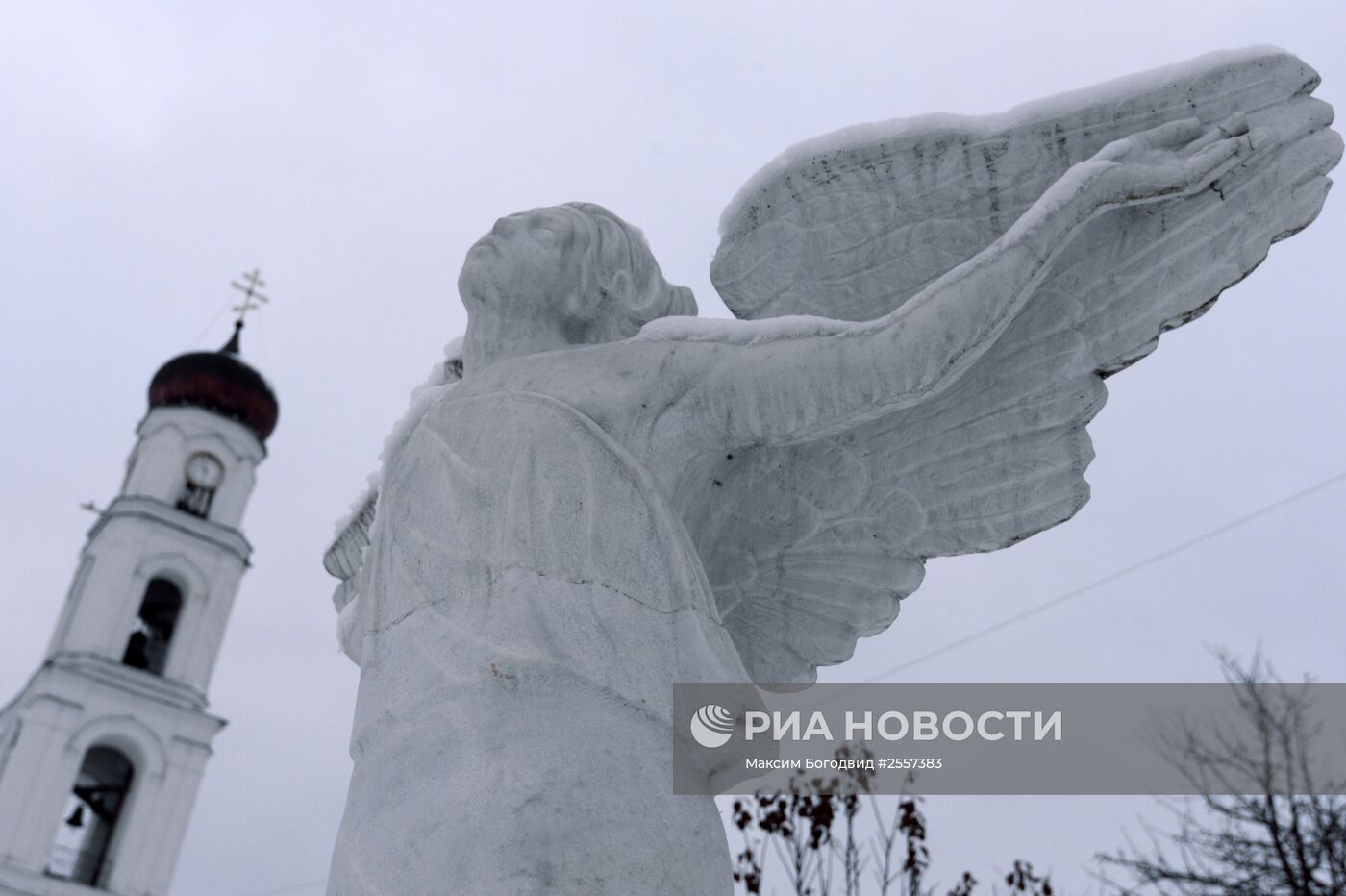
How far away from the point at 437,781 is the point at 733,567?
1006 millimetres

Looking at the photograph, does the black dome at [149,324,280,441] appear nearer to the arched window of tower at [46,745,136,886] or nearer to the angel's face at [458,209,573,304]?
the arched window of tower at [46,745,136,886]

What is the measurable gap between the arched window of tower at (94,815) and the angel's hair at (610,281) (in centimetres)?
2646

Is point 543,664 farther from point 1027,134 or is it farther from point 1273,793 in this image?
point 1273,793

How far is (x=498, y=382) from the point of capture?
118 inches

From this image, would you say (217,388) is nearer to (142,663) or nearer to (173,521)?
(173,521)

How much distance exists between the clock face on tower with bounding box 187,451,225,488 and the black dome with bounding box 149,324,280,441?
1.11 m

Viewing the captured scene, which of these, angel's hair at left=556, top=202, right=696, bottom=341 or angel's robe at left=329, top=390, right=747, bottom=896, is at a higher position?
angel's hair at left=556, top=202, right=696, bottom=341

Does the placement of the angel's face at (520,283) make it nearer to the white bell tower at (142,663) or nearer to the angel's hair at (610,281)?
the angel's hair at (610,281)

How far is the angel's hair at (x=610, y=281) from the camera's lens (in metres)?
3.20

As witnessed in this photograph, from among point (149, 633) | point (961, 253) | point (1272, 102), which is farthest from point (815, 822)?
point (149, 633)

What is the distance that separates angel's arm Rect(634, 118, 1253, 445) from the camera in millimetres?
2736
